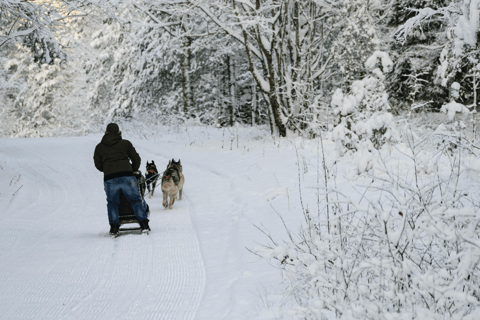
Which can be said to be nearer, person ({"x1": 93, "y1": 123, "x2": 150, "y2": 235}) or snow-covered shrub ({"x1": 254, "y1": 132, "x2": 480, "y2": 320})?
snow-covered shrub ({"x1": 254, "y1": 132, "x2": 480, "y2": 320})

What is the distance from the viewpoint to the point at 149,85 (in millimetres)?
28156

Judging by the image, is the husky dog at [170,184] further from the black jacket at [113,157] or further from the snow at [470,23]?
the snow at [470,23]

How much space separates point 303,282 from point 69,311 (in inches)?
95.5

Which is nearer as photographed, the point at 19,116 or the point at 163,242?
the point at 163,242

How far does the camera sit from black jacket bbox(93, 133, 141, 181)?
270 inches

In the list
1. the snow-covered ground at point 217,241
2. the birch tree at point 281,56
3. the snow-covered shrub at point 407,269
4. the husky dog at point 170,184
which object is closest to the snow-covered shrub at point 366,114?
the snow-covered ground at point 217,241

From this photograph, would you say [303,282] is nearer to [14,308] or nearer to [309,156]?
[14,308]

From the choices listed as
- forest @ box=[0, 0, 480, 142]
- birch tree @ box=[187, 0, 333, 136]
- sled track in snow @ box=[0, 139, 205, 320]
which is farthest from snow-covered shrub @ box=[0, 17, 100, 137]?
sled track in snow @ box=[0, 139, 205, 320]

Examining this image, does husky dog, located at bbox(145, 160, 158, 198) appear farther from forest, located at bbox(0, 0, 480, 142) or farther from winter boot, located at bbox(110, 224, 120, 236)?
forest, located at bbox(0, 0, 480, 142)

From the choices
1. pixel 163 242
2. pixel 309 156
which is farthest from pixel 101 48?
pixel 163 242

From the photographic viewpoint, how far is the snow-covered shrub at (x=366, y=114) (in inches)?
315

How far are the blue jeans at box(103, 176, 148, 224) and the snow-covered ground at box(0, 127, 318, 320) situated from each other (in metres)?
0.37

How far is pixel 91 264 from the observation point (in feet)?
18.2

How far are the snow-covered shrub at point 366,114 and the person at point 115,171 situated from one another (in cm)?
394
